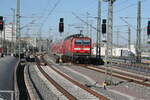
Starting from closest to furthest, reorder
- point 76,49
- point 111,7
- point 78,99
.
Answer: point 78,99 → point 111,7 → point 76,49

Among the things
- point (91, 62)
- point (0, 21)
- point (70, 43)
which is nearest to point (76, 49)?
point (70, 43)

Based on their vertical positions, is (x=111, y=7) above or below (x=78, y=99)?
above

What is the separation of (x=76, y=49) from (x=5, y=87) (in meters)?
31.7

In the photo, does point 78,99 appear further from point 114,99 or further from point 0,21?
point 0,21

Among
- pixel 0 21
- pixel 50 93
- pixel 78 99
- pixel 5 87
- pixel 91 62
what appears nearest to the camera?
pixel 5 87

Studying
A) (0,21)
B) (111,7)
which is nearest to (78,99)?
(111,7)

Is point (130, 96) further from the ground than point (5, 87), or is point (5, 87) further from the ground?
point (5, 87)

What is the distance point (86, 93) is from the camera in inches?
665

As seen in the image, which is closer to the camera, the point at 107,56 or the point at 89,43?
the point at 107,56

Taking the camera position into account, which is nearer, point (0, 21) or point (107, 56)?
point (107, 56)

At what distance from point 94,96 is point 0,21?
20.4 metres

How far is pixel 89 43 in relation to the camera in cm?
4206

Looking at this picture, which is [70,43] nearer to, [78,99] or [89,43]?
[89,43]

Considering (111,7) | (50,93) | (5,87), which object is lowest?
(50,93)
